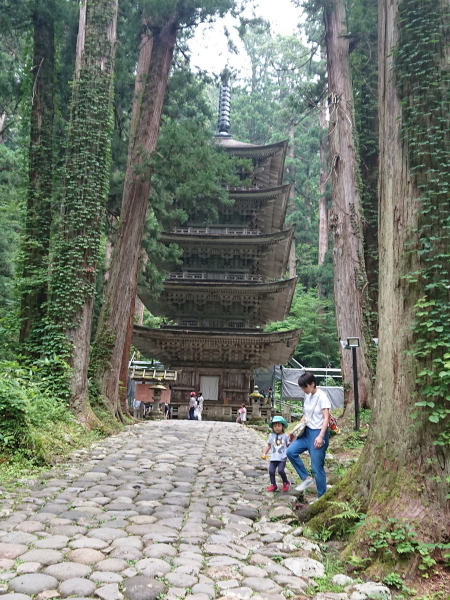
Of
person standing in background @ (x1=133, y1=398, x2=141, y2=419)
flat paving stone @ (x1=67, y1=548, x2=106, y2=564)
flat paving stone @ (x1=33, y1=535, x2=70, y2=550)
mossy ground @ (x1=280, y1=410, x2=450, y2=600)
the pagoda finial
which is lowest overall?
person standing in background @ (x1=133, y1=398, x2=141, y2=419)

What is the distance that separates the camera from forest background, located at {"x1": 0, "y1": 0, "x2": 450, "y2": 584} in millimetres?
3336

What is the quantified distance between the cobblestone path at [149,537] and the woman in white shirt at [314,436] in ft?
1.21

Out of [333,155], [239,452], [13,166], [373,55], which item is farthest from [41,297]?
[13,166]

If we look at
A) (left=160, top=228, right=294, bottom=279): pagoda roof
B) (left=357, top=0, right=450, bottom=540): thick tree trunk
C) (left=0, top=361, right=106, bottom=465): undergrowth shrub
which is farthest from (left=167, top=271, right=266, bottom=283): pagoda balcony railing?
(left=357, top=0, right=450, bottom=540): thick tree trunk

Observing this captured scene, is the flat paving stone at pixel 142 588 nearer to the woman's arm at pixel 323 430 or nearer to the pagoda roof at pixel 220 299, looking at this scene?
the woman's arm at pixel 323 430

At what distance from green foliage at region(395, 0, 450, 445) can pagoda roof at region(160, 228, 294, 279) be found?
15.0 meters

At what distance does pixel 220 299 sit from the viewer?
64.4 feet

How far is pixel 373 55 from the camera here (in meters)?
11.3

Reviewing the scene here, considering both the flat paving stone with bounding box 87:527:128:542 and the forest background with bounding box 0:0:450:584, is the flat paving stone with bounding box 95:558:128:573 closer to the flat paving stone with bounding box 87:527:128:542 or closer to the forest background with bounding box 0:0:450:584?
the flat paving stone with bounding box 87:527:128:542

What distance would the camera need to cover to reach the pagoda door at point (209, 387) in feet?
65.4

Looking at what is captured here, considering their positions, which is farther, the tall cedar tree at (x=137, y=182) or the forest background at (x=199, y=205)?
the tall cedar tree at (x=137, y=182)

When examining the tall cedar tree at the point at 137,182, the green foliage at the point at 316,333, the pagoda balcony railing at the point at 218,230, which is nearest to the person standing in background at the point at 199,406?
the tall cedar tree at the point at 137,182

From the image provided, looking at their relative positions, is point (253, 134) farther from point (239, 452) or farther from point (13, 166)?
point (239, 452)

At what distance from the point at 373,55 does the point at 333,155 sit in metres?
2.87
